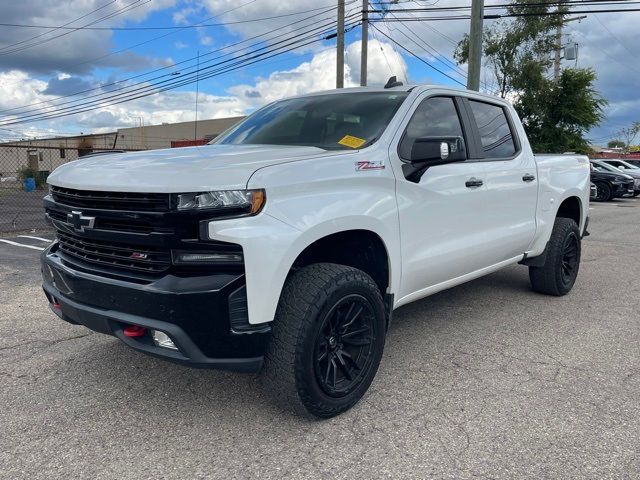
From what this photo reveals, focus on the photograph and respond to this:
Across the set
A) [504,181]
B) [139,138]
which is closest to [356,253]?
[504,181]

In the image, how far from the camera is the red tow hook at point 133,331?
8.94 ft

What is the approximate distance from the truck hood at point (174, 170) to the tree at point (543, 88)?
2568 centimetres

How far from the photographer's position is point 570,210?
6031 mm

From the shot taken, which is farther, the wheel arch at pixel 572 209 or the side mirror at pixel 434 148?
the wheel arch at pixel 572 209

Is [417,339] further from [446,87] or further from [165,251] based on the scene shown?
[165,251]

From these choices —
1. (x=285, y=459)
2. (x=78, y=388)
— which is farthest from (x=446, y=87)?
(x=78, y=388)

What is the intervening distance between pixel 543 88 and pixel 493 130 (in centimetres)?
2401

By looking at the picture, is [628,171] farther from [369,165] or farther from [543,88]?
[369,165]

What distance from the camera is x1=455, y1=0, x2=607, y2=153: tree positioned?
2638 centimetres

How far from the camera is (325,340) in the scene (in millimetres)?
2994

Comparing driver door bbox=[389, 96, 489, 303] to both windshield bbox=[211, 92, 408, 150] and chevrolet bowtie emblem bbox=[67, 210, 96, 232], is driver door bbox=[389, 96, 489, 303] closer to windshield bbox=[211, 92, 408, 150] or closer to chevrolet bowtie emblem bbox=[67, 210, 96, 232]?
windshield bbox=[211, 92, 408, 150]

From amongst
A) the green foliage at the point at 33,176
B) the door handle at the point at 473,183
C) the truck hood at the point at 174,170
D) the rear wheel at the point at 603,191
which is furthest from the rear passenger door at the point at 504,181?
the green foliage at the point at 33,176

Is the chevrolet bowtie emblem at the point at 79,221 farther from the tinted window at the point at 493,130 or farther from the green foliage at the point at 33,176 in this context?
the green foliage at the point at 33,176

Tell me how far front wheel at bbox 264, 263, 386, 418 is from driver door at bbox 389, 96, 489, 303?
0.49 metres
